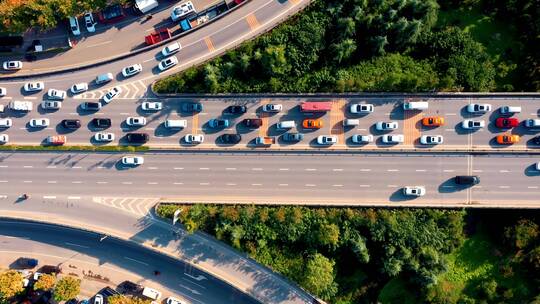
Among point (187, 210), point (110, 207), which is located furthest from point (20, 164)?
point (187, 210)

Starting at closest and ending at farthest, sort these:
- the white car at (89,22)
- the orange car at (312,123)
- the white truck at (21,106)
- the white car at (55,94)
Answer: the orange car at (312,123) < the white car at (55,94) < the white truck at (21,106) < the white car at (89,22)

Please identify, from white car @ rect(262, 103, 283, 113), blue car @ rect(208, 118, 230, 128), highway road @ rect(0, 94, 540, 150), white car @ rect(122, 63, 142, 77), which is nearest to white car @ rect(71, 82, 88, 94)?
highway road @ rect(0, 94, 540, 150)

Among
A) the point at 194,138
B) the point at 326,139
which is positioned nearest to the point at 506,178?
the point at 326,139

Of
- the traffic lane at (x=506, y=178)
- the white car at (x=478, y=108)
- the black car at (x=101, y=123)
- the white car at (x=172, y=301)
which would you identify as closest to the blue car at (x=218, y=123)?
the black car at (x=101, y=123)

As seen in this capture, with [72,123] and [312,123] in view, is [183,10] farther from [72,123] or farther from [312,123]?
[312,123]

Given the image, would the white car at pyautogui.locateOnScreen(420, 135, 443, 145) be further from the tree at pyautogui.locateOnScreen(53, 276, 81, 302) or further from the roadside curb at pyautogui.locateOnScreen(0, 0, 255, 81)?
the tree at pyautogui.locateOnScreen(53, 276, 81, 302)

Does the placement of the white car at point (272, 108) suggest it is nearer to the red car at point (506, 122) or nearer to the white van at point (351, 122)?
the white van at point (351, 122)

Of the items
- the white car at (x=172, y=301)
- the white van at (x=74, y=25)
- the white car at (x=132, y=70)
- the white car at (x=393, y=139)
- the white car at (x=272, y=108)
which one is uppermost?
the white van at (x=74, y=25)

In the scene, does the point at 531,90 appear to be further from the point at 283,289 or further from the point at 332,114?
the point at 283,289
